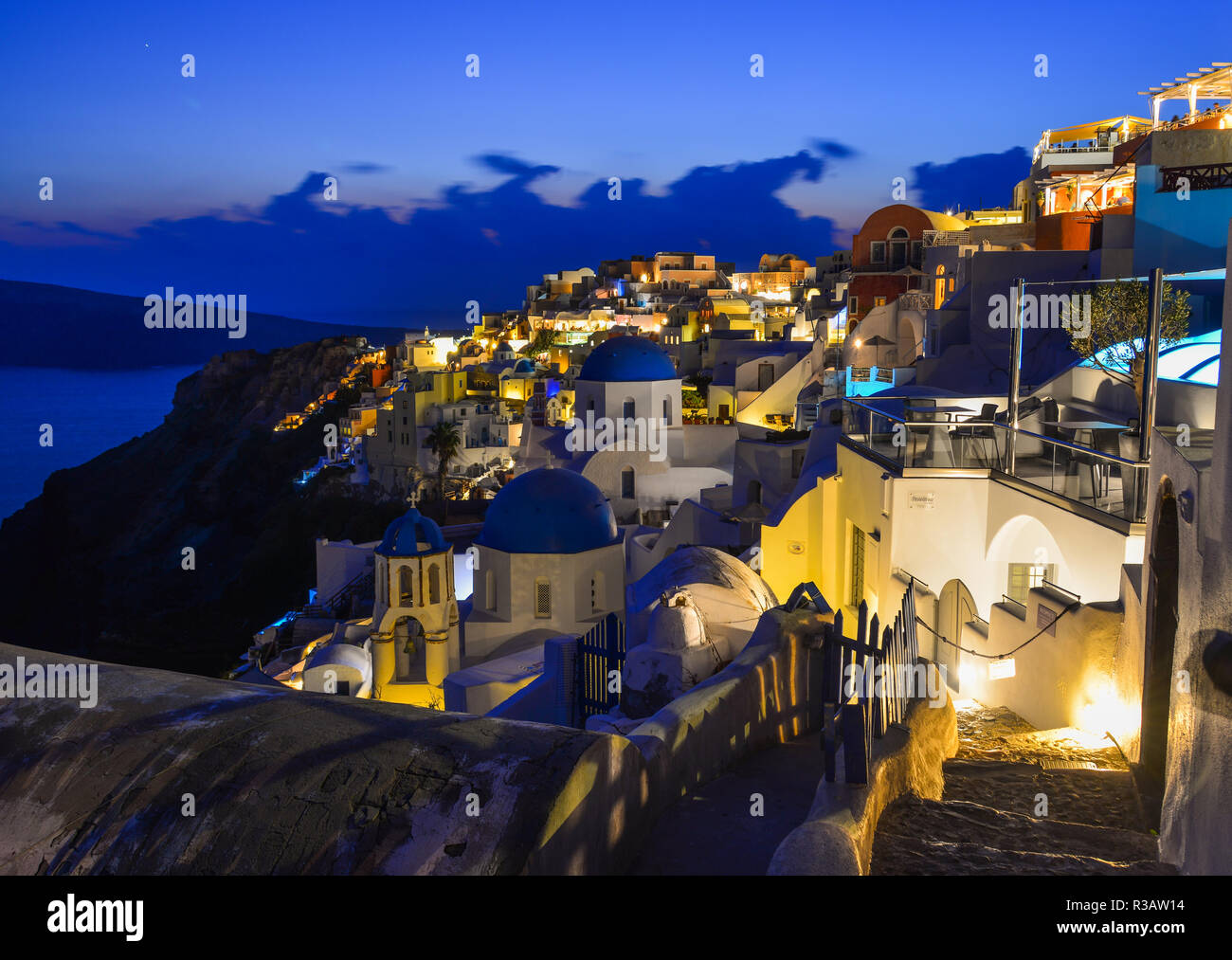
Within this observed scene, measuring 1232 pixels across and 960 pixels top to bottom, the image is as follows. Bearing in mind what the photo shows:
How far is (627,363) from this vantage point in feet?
106

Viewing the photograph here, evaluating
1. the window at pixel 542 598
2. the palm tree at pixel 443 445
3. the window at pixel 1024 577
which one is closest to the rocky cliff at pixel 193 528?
the palm tree at pixel 443 445

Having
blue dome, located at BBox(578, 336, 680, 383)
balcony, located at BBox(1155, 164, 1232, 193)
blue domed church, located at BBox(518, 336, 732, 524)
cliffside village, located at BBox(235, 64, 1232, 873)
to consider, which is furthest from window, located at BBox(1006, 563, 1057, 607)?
blue dome, located at BBox(578, 336, 680, 383)

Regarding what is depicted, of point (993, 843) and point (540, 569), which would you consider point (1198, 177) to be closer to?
point (540, 569)

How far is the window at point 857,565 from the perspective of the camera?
14.1 metres

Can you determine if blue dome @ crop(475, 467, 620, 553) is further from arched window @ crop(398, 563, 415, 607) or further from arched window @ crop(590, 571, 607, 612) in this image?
arched window @ crop(398, 563, 415, 607)

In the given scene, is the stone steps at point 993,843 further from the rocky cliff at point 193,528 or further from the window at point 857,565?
the rocky cliff at point 193,528

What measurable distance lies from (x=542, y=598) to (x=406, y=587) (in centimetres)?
304

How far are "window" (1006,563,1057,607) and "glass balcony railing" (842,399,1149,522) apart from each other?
98 cm

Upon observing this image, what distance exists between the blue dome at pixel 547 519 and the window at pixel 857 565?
6.94 metres

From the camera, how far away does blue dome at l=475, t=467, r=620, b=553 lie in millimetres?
20188

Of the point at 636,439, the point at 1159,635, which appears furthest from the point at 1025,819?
the point at 636,439

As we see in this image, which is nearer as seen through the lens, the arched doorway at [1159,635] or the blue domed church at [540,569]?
the arched doorway at [1159,635]
